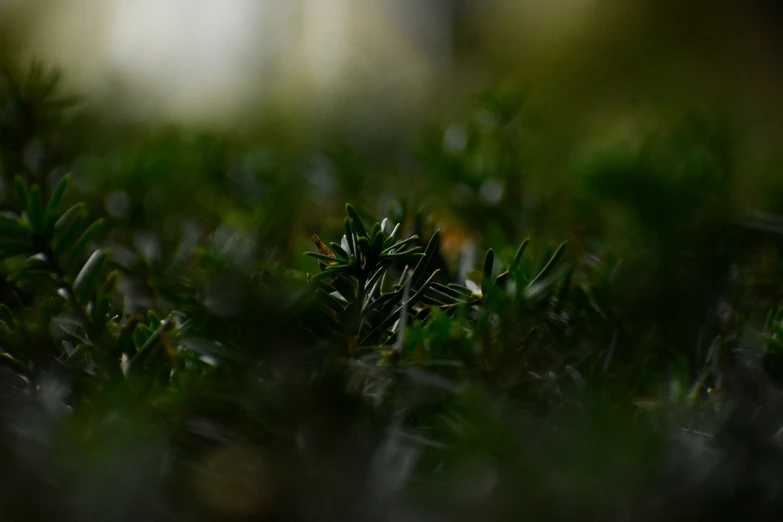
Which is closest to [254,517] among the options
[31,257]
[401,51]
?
[31,257]

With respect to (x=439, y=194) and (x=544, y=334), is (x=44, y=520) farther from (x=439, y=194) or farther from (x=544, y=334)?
(x=439, y=194)

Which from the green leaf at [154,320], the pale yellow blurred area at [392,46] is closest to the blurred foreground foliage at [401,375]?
the green leaf at [154,320]

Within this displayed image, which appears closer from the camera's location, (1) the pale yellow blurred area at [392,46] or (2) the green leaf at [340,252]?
(2) the green leaf at [340,252]

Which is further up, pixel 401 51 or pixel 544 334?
pixel 401 51

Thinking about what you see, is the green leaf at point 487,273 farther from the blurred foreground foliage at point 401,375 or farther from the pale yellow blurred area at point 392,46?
the pale yellow blurred area at point 392,46

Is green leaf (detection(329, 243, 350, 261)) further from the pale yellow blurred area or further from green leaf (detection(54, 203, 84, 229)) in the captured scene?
the pale yellow blurred area

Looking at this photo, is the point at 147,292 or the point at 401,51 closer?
the point at 147,292

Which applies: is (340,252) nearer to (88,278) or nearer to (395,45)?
(88,278)

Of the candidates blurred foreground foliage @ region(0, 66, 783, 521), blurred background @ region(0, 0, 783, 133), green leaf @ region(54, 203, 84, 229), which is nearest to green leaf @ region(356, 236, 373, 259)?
blurred foreground foliage @ region(0, 66, 783, 521)

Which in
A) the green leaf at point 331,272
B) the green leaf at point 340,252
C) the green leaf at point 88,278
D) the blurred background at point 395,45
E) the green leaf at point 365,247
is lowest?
the green leaf at point 88,278
